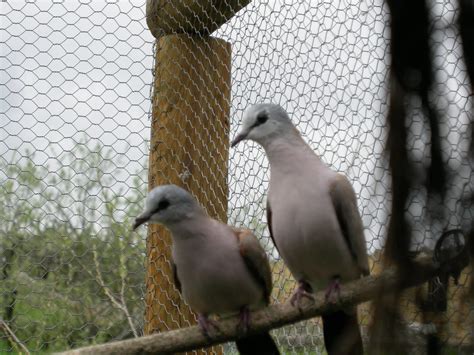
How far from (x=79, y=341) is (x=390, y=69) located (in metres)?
1.92

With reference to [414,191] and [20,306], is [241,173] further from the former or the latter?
[414,191]

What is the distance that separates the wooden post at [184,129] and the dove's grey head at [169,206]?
0.84ft

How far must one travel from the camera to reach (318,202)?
1.43 meters

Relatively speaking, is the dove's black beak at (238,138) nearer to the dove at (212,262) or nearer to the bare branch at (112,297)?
the dove at (212,262)

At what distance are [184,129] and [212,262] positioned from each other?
425 mm

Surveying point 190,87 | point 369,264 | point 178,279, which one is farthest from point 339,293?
point 190,87

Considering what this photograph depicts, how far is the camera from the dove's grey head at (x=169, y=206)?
1.47m

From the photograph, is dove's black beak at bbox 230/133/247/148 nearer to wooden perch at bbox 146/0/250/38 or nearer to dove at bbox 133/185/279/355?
dove at bbox 133/185/279/355

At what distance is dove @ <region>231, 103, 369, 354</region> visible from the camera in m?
1.43

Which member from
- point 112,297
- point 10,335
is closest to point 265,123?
point 112,297

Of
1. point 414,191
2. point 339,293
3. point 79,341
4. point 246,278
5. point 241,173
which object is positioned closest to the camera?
point 414,191

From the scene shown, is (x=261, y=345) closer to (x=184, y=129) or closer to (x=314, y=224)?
(x=314, y=224)

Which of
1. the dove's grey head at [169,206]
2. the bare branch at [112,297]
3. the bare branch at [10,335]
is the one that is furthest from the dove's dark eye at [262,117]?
the bare branch at [10,335]

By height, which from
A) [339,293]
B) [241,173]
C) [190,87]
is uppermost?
[190,87]
